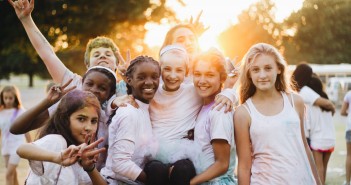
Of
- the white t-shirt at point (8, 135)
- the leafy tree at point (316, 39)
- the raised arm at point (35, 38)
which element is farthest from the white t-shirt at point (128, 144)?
the leafy tree at point (316, 39)

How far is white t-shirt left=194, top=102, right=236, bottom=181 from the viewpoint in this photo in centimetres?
374

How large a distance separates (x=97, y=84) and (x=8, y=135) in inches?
206

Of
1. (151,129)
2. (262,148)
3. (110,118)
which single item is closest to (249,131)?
(262,148)

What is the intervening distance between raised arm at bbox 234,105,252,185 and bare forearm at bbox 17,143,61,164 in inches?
58.1

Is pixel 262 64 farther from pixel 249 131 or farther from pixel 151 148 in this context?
pixel 151 148

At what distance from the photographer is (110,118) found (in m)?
3.91

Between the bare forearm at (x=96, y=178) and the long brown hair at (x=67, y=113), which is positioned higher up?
the long brown hair at (x=67, y=113)

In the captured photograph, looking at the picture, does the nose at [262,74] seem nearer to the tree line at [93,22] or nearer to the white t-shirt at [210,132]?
the white t-shirt at [210,132]

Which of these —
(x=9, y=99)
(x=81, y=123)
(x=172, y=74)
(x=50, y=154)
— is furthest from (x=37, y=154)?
(x=9, y=99)

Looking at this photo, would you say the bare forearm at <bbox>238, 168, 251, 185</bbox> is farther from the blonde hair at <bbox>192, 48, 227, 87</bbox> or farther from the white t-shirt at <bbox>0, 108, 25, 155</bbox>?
the white t-shirt at <bbox>0, 108, 25, 155</bbox>

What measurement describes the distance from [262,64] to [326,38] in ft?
106

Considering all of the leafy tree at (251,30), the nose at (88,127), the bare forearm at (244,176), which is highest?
the leafy tree at (251,30)

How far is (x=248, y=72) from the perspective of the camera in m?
4.13

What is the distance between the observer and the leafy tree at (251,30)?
143ft
